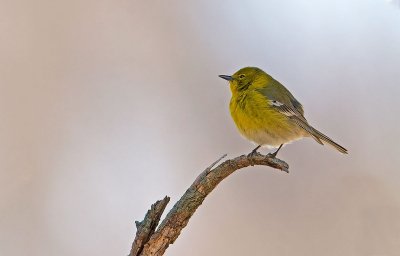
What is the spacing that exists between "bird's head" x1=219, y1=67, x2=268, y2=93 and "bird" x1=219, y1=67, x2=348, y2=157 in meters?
0.02

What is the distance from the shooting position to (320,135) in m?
1.69

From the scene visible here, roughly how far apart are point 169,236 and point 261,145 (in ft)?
2.30

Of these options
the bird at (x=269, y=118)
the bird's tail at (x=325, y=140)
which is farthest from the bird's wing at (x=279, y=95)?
the bird's tail at (x=325, y=140)

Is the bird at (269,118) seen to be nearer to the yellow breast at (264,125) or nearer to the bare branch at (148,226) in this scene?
the yellow breast at (264,125)

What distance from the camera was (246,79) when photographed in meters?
1.96

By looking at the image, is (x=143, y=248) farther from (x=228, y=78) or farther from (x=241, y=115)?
(x=228, y=78)

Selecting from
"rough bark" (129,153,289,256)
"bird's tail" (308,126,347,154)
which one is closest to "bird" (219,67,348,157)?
"bird's tail" (308,126,347,154)

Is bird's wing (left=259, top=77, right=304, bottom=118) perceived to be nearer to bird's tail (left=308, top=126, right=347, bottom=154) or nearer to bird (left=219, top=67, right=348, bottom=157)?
bird (left=219, top=67, right=348, bottom=157)

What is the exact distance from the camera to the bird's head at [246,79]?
192 cm

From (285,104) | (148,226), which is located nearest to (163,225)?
(148,226)

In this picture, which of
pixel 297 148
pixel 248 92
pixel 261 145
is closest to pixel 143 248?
pixel 261 145

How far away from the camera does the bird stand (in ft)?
5.74

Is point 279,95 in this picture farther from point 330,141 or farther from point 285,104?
point 330,141

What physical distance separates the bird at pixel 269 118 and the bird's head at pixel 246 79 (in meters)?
0.02
